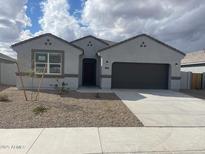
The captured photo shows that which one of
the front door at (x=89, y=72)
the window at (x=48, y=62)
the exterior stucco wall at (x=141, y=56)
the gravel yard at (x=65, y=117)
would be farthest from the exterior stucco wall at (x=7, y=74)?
the gravel yard at (x=65, y=117)

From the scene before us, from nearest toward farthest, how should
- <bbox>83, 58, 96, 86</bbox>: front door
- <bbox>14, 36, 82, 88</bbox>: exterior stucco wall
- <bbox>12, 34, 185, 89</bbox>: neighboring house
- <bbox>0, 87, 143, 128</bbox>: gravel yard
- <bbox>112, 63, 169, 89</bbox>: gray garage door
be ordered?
1. <bbox>0, 87, 143, 128</bbox>: gravel yard
2. <bbox>14, 36, 82, 88</bbox>: exterior stucco wall
3. <bbox>12, 34, 185, 89</bbox>: neighboring house
4. <bbox>112, 63, 169, 89</bbox>: gray garage door
5. <bbox>83, 58, 96, 86</bbox>: front door

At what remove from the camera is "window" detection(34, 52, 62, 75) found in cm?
1606

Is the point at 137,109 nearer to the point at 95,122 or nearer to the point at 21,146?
the point at 95,122

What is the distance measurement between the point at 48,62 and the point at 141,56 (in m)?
7.82

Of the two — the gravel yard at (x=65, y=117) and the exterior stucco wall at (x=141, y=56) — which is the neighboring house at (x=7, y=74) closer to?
the exterior stucco wall at (x=141, y=56)

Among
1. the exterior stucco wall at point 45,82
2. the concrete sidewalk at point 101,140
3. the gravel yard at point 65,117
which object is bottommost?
the concrete sidewalk at point 101,140

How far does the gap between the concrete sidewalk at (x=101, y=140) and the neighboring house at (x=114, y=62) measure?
10450mm

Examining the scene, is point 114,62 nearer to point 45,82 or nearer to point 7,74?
point 45,82

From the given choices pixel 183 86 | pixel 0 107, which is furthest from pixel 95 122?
pixel 183 86

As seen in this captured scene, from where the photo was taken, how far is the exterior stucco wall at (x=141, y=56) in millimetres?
17375

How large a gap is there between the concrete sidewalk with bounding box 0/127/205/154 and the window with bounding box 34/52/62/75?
10.4m

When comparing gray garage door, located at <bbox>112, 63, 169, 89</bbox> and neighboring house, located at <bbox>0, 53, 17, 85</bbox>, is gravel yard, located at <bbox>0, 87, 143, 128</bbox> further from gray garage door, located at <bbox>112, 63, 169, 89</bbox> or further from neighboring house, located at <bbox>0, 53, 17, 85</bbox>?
neighboring house, located at <bbox>0, 53, 17, 85</bbox>

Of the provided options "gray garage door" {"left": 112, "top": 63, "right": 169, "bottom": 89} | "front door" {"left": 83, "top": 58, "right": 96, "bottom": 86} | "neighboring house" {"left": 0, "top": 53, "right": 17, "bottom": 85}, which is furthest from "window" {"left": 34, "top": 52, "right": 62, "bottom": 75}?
Answer: "neighboring house" {"left": 0, "top": 53, "right": 17, "bottom": 85}

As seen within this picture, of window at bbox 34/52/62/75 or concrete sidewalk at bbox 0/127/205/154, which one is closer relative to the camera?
concrete sidewalk at bbox 0/127/205/154
